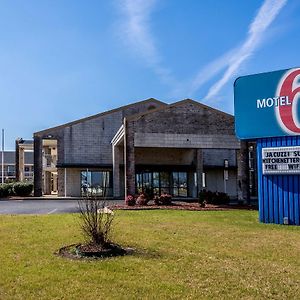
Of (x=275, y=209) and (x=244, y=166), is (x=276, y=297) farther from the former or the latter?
(x=244, y=166)

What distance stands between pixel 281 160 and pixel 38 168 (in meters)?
27.4

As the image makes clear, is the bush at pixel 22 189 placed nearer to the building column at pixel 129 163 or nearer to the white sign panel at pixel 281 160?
the building column at pixel 129 163

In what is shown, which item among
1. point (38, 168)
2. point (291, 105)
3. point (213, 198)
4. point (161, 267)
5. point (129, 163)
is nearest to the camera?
point (161, 267)

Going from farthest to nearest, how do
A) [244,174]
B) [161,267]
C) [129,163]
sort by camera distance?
1. [244,174]
2. [129,163]
3. [161,267]

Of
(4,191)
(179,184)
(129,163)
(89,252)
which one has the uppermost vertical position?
(129,163)

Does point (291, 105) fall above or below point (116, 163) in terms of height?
above

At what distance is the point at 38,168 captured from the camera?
125ft

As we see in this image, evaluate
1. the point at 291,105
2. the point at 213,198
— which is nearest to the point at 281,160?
the point at 291,105

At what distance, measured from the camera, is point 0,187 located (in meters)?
37.8

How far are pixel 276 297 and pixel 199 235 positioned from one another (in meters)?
5.65

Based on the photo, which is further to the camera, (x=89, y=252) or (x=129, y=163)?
(x=129, y=163)

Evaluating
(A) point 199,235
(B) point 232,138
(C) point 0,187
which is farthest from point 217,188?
(A) point 199,235

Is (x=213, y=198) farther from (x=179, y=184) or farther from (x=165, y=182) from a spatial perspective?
(x=179, y=184)

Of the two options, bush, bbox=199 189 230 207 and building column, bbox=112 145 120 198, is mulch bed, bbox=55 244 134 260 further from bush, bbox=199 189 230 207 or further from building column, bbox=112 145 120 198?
building column, bbox=112 145 120 198
